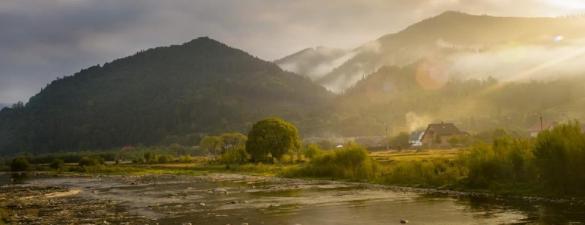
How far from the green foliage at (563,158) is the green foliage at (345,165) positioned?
28.6 m

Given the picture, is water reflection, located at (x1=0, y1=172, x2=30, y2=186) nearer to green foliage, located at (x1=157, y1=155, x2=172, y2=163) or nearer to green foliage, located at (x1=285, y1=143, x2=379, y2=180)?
green foliage, located at (x1=157, y1=155, x2=172, y2=163)

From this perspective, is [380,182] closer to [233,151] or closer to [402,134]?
[233,151]

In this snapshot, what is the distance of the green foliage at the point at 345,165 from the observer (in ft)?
248

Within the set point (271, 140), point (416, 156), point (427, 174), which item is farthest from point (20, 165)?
point (427, 174)

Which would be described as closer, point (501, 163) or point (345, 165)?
point (501, 163)

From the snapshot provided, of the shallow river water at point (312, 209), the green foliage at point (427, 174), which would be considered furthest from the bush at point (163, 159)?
the green foliage at point (427, 174)

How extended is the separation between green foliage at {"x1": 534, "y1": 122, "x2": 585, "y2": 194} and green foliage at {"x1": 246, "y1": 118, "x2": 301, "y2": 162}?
85.9 meters

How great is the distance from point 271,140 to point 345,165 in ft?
164

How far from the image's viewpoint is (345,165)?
3142 inches

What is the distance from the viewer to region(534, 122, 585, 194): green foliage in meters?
43.2

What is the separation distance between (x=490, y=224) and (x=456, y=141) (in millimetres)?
131609

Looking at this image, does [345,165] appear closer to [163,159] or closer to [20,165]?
[163,159]

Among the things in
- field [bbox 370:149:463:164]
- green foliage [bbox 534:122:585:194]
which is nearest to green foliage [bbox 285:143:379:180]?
field [bbox 370:149:463:164]

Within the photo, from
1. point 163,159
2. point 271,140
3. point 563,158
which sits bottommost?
point 563,158
